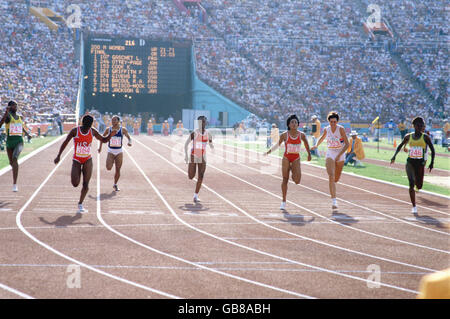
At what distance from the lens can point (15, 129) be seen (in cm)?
1295

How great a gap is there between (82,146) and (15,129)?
3.27 m

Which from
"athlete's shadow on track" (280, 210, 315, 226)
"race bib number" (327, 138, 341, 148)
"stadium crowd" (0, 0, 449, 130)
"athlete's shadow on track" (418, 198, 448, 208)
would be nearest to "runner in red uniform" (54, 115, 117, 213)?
"athlete's shadow on track" (280, 210, 315, 226)

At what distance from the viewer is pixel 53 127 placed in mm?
41312

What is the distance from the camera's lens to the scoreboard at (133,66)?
45656mm

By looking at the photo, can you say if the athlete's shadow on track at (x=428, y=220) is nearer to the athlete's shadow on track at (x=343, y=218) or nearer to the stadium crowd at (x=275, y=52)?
the athlete's shadow on track at (x=343, y=218)

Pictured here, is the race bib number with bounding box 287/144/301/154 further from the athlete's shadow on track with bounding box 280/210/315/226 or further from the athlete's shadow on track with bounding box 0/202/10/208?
the athlete's shadow on track with bounding box 0/202/10/208

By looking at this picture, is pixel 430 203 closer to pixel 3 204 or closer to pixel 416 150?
pixel 416 150

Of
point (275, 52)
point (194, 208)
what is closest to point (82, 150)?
point (194, 208)

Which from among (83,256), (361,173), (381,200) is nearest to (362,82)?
(361,173)

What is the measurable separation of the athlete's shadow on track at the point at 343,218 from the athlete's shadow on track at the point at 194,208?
2.72 metres

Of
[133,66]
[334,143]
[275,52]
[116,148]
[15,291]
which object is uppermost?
[275,52]

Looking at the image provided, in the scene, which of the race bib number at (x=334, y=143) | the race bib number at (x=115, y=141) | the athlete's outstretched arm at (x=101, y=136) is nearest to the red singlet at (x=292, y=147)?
the race bib number at (x=334, y=143)
